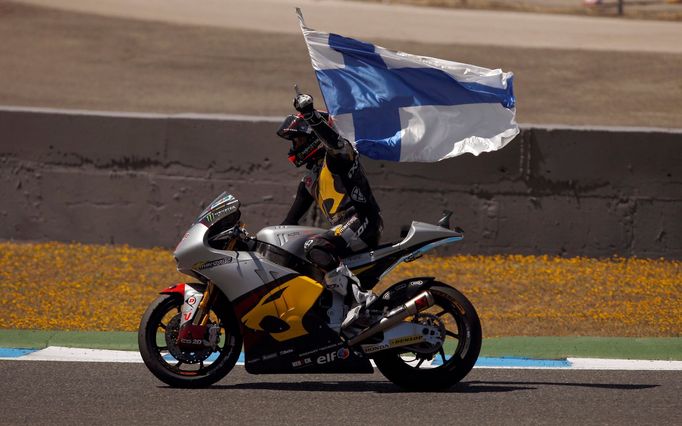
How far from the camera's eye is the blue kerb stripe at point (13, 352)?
8.77 m

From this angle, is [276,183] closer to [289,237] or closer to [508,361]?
[508,361]

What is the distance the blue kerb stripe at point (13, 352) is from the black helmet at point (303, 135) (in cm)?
257

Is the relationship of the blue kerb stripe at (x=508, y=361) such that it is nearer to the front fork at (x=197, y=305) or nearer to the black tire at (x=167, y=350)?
the black tire at (x=167, y=350)

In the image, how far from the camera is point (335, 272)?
25.1 feet

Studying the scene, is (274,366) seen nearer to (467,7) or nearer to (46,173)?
(46,173)

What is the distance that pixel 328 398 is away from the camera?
7.52 m

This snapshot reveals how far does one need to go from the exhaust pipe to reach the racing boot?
0.12 metres

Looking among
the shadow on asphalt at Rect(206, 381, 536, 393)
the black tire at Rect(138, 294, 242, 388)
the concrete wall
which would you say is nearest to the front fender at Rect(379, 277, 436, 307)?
the shadow on asphalt at Rect(206, 381, 536, 393)

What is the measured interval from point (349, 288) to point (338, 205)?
55 centimetres

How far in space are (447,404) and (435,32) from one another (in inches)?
669

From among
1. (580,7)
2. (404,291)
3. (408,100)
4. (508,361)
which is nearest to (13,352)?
(404,291)

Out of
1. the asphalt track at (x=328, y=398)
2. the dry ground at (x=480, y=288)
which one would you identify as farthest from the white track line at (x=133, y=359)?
the dry ground at (x=480, y=288)

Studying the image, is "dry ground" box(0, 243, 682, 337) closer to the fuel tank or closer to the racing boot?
the racing boot

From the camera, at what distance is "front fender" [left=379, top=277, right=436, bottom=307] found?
771 centimetres
